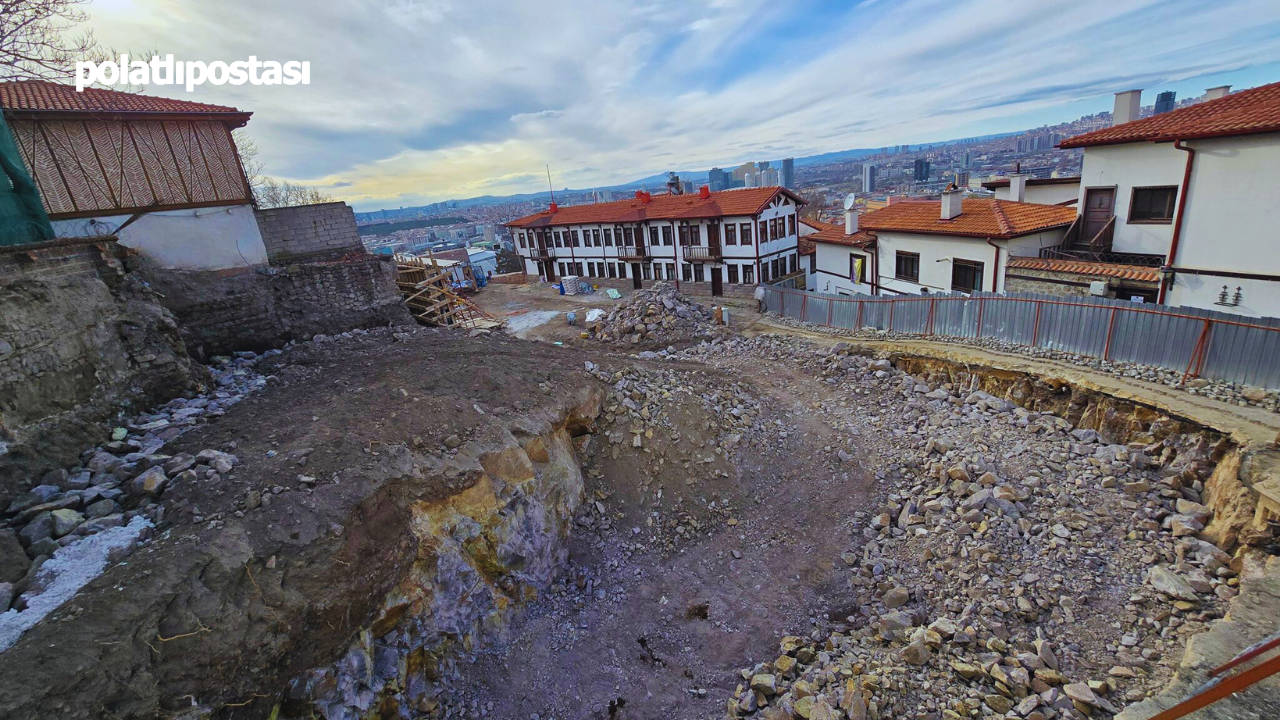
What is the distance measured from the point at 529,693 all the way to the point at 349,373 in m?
7.31

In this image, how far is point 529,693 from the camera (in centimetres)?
777

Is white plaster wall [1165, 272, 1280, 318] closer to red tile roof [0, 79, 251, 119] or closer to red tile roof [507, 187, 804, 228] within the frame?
red tile roof [507, 187, 804, 228]

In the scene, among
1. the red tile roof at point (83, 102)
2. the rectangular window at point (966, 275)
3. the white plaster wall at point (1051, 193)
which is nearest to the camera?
the red tile roof at point (83, 102)

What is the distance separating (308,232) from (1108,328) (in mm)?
22005

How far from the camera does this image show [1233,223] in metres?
13.4

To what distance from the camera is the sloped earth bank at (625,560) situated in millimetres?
5707

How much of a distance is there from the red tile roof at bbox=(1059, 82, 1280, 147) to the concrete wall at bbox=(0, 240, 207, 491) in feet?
80.3

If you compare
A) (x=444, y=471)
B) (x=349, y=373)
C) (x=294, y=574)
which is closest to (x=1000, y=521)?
(x=444, y=471)

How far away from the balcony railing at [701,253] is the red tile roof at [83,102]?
955 inches

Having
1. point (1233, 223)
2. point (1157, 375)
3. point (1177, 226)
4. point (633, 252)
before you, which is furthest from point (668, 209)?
point (1157, 375)

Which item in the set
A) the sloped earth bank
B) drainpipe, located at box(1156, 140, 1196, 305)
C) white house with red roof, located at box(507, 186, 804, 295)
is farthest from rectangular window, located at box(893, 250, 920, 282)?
the sloped earth bank

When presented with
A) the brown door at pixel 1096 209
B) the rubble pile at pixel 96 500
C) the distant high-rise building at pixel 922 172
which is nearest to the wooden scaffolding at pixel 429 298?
the rubble pile at pixel 96 500

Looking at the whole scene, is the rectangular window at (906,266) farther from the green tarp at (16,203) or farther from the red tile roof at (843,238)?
the green tarp at (16,203)

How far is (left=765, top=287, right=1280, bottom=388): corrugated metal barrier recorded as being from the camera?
11.2 m
